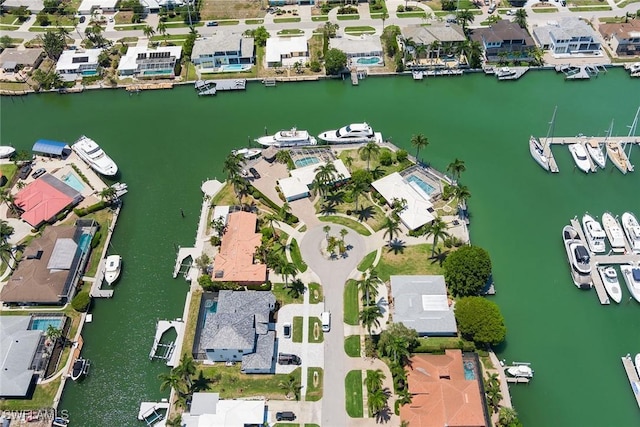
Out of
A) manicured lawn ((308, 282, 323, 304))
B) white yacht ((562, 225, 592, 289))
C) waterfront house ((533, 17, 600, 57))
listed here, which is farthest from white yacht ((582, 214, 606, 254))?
waterfront house ((533, 17, 600, 57))

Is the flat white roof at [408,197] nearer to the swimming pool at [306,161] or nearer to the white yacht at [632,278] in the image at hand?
the swimming pool at [306,161]

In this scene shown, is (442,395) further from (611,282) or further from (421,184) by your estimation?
(421,184)

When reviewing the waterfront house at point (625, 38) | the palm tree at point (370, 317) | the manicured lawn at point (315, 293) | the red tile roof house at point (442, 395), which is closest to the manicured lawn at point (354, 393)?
the red tile roof house at point (442, 395)

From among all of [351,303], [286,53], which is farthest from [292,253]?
[286,53]

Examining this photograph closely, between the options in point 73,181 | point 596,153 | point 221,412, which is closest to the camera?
point 221,412

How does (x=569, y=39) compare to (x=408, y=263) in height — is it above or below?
above

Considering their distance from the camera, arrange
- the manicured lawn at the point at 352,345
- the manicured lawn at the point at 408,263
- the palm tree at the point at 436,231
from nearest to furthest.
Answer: the manicured lawn at the point at 352,345 → the palm tree at the point at 436,231 → the manicured lawn at the point at 408,263

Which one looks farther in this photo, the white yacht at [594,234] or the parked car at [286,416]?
the white yacht at [594,234]

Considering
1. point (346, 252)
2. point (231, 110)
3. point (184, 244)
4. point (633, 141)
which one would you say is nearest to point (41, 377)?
point (184, 244)
